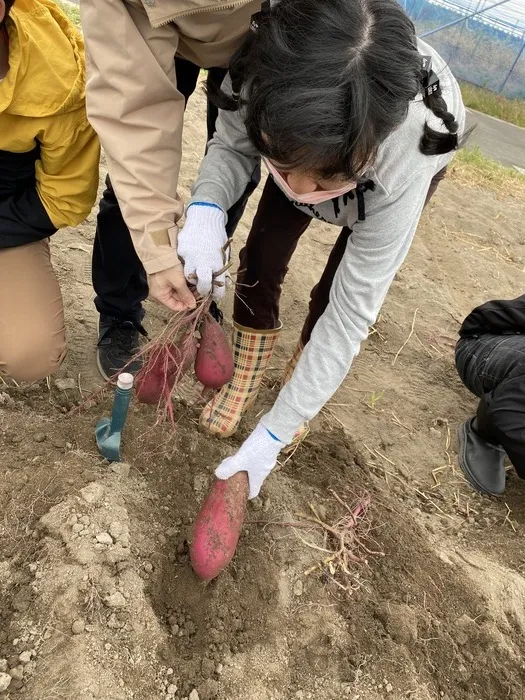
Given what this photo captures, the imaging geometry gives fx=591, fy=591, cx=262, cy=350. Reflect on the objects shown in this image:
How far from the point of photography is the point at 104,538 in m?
1.52

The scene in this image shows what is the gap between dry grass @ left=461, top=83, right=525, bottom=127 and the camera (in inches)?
418

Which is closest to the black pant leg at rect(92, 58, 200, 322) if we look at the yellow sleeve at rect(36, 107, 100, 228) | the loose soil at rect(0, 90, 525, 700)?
the yellow sleeve at rect(36, 107, 100, 228)

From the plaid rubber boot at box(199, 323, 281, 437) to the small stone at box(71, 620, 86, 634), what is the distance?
29.9 inches

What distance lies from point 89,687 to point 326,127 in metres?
1.26

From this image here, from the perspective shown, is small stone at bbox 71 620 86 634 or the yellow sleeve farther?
the yellow sleeve

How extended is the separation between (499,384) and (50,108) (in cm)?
173

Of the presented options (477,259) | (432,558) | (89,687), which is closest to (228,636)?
(89,687)

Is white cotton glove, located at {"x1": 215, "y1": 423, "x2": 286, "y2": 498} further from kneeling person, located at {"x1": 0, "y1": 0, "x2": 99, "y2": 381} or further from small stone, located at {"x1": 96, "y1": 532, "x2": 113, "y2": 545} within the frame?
kneeling person, located at {"x1": 0, "y1": 0, "x2": 99, "y2": 381}

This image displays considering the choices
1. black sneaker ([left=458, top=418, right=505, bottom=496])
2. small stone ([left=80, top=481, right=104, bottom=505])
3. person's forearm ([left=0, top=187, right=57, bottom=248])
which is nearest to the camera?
small stone ([left=80, top=481, right=104, bottom=505])

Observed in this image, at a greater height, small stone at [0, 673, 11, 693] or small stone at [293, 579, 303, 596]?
small stone at [0, 673, 11, 693]

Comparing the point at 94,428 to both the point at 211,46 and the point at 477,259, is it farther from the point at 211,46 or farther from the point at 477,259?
the point at 477,259

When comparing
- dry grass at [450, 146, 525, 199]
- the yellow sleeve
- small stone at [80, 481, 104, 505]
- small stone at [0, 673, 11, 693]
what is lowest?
dry grass at [450, 146, 525, 199]

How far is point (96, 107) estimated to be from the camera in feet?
4.36

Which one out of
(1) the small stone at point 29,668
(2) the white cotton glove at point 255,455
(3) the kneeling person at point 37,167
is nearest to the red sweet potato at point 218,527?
(2) the white cotton glove at point 255,455
